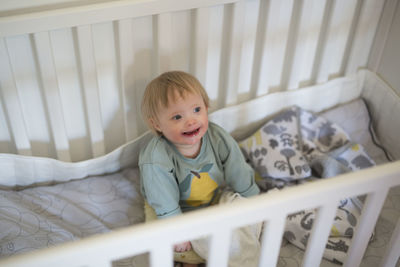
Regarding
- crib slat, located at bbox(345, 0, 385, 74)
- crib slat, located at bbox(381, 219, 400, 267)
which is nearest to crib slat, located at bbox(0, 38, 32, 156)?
crib slat, located at bbox(381, 219, 400, 267)

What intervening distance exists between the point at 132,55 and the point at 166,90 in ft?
0.55

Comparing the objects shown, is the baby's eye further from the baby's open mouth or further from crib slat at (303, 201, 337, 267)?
crib slat at (303, 201, 337, 267)

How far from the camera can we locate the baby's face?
115 centimetres

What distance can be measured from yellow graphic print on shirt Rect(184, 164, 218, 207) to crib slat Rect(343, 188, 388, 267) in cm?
42

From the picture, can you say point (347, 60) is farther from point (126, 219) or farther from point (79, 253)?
point (79, 253)

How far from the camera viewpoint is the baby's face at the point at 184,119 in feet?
3.78

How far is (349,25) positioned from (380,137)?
1.27 ft

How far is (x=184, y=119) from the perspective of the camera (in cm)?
116

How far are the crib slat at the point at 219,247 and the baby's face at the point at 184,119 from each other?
43 cm

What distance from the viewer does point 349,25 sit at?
1544 millimetres

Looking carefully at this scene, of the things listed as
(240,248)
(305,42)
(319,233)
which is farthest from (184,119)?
(305,42)

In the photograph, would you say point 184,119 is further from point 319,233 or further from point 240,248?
point 319,233

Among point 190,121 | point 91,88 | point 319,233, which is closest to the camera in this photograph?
point 319,233

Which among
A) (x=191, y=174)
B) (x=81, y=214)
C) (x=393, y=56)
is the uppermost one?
(x=393, y=56)
